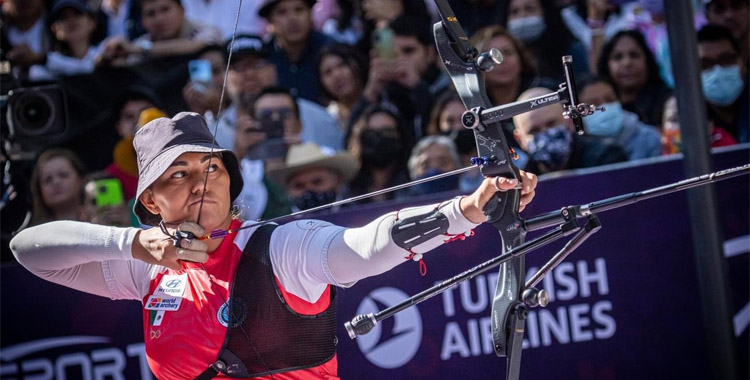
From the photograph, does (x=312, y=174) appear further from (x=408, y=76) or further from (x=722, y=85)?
(x=722, y=85)

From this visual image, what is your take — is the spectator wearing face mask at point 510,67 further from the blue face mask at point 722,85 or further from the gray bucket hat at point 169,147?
the gray bucket hat at point 169,147

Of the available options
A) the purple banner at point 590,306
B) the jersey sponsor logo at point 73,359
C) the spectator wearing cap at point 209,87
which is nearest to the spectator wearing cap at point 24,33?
the spectator wearing cap at point 209,87

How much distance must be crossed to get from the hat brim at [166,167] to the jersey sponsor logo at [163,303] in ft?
0.83

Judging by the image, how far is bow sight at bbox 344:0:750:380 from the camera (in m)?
2.52

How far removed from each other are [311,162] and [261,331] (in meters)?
2.61

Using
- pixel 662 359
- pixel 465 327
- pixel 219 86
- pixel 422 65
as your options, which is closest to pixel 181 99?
pixel 219 86

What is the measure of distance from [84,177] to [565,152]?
2776 mm

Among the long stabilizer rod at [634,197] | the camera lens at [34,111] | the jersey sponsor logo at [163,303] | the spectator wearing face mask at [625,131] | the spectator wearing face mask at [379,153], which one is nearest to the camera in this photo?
the long stabilizer rod at [634,197]

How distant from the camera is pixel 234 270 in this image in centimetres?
292

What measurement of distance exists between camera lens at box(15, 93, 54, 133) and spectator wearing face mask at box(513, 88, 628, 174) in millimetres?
2415

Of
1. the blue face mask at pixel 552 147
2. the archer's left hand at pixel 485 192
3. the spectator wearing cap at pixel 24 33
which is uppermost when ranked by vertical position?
the spectator wearing cap at pixel 24 33

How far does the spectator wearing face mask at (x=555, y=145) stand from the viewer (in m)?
5.01

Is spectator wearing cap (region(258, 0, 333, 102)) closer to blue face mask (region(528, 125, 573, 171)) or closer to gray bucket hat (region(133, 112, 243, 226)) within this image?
blue face mask (region(528, 125, 573, 171))

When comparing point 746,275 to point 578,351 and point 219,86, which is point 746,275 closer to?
point 578,351
